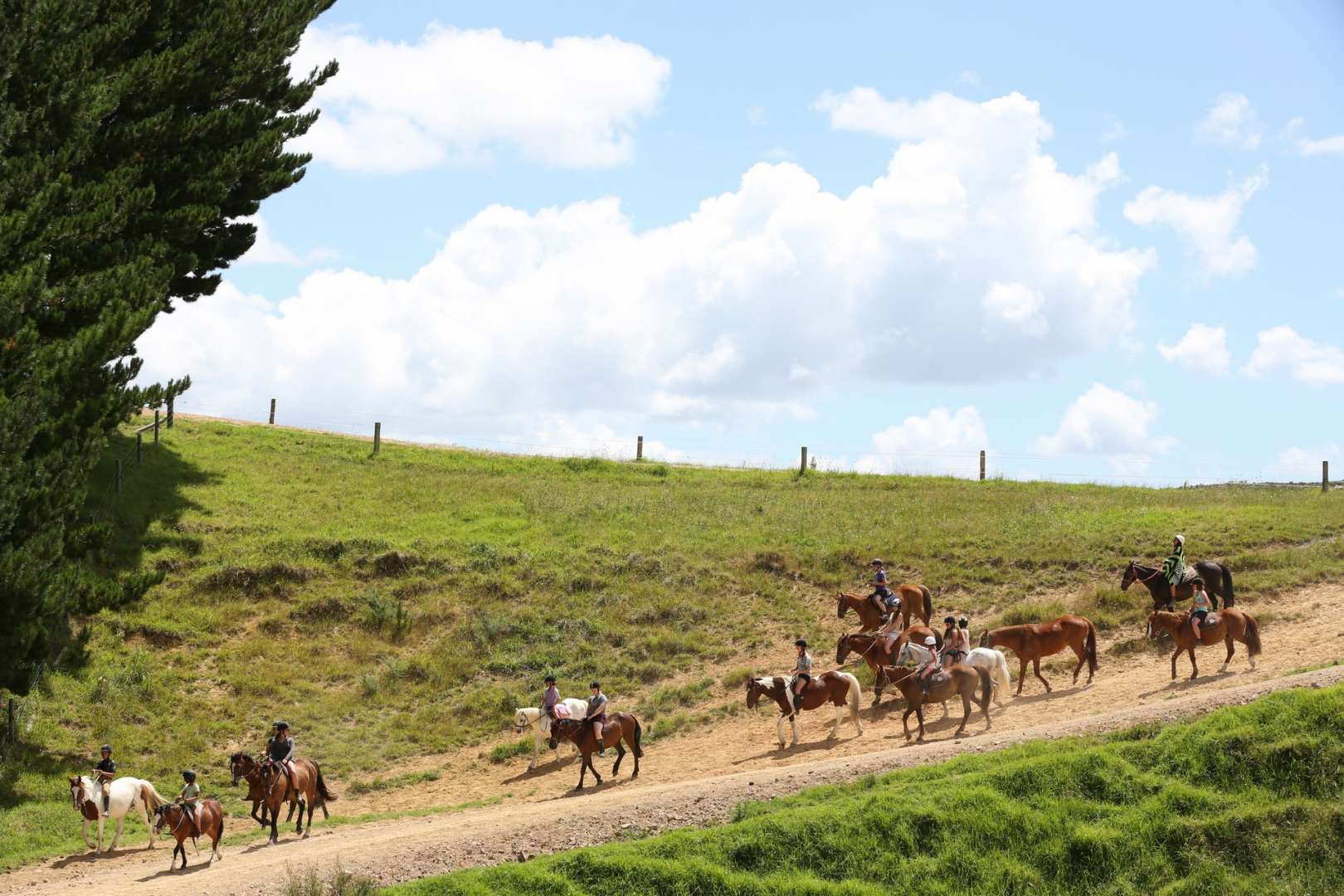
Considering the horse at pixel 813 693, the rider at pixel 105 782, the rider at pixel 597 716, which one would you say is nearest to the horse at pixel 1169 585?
the horse at pixel 813 693

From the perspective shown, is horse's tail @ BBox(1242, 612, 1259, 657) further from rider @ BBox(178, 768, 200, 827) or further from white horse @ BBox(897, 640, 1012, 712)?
rider @ BBox(178, 768, 200, 827)

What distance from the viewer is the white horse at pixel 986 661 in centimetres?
2456

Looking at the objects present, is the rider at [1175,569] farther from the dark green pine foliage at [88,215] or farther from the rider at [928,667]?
the dark green pine foliage at [88,215]

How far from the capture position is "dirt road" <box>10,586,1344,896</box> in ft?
59.0

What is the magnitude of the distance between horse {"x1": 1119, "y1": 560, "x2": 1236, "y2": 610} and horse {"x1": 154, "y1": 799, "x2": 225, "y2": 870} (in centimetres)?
2072

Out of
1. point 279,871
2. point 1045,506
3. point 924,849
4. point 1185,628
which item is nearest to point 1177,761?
point 924,849

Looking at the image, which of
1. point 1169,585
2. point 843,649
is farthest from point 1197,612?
point 843,649

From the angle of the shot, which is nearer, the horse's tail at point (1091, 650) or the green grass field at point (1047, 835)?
the green grass field at point (1047, 835)

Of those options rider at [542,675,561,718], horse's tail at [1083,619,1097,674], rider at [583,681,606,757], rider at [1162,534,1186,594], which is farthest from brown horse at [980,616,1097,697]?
rider at [542,675,561,718]

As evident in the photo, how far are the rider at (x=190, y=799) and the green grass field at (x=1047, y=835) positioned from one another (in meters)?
5.26

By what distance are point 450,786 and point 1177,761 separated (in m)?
14.7

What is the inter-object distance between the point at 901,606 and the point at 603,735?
31.7ft

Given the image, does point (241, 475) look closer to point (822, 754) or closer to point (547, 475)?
point (547, 475)

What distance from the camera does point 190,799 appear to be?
2009 cm
